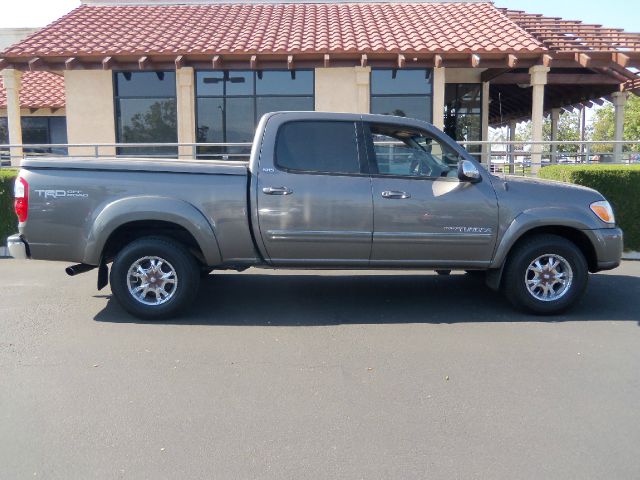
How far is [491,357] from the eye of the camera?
15.9 feet

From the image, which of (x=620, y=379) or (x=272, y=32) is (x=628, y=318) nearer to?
(x=620, y=379)

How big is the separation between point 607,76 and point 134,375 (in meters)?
15.9

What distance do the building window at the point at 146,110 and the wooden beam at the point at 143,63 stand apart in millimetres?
946

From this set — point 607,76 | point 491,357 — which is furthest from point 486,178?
point 607,76

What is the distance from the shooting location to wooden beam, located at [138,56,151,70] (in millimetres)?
13719

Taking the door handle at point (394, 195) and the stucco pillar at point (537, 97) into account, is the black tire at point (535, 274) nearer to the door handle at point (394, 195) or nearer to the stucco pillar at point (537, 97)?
the door handle at point (394, 195)

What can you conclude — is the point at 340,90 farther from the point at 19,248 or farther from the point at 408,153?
the point at 19,248

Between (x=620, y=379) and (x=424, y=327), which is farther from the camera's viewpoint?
(x=424, y=327)

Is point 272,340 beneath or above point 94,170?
beneath

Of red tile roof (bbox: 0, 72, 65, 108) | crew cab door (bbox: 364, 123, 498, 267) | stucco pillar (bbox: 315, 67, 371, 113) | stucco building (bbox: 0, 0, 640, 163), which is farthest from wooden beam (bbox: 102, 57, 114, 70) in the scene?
crew cab door (bbox: 364, 123, 498, 267)

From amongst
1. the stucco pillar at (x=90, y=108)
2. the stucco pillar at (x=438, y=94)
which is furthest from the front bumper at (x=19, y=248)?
the stucco pillar at (x=438, y=94)

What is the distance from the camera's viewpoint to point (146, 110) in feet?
50.3

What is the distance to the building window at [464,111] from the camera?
56.6 ft

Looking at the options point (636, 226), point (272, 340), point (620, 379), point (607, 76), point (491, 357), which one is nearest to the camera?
point (620, 379)
